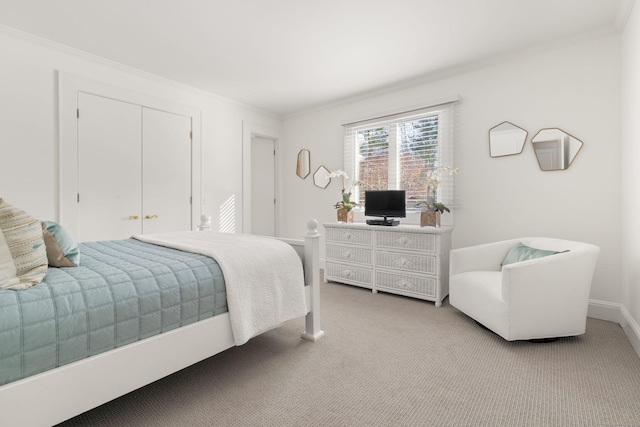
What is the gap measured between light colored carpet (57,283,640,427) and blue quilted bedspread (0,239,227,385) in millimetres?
469

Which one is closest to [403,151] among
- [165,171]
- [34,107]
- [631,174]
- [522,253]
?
[522,253]

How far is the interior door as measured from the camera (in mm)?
5363

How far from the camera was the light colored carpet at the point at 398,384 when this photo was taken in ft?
5.08

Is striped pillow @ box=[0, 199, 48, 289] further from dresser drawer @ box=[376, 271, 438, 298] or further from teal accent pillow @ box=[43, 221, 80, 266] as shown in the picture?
dresser drawer @ box=[376, 271, 438, 298]

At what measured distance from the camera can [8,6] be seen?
2.45 m

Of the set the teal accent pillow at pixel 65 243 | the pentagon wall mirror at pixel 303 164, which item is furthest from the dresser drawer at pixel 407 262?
the teal accent pillow at pixel 65 243

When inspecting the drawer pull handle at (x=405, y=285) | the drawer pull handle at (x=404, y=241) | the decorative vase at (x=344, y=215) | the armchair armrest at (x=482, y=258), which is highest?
the decorative vase at (x=344, y=215)

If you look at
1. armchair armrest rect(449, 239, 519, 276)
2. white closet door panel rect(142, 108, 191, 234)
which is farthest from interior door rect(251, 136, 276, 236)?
armchair armrest rect(449, 239, 519, 276)

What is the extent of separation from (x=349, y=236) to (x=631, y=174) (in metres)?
2.57

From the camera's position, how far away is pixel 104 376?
1.34m

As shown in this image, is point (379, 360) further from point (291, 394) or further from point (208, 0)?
point (208, 0)

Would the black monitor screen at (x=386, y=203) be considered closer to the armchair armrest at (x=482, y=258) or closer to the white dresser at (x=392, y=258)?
the white dresser at (x=392, y=258)

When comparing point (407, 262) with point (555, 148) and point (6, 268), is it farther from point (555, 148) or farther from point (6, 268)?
point (6, 268)

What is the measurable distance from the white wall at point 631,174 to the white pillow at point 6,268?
140 inches
